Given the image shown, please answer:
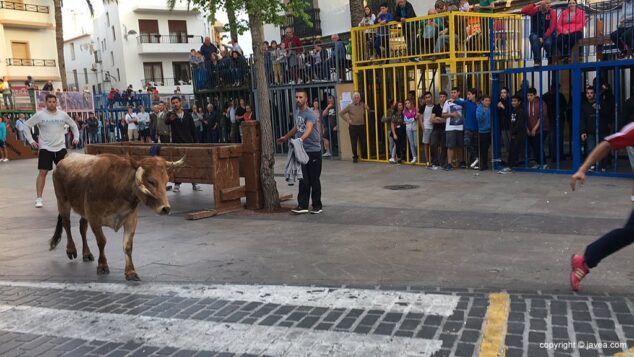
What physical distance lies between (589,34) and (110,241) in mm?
10321

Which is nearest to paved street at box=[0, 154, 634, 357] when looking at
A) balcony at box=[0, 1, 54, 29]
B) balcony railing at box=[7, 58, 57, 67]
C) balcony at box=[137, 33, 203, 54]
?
balcony railing at box=[7, 58, 57, 67]

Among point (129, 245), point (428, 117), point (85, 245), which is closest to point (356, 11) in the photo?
point (428, 117)

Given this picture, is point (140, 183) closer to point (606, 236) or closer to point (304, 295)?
point (304, 295)

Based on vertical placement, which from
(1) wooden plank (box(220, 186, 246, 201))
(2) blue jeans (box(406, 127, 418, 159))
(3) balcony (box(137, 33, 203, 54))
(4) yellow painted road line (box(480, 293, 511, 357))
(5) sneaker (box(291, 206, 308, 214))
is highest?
(3) balcony (box(137, 33, 203, 54))

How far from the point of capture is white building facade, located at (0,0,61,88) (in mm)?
42844

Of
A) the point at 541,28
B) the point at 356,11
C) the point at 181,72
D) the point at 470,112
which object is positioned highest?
the point at 181,72

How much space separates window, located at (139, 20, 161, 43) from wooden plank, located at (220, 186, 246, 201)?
45569 mm

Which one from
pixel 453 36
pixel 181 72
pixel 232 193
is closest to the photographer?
pixel 232 193

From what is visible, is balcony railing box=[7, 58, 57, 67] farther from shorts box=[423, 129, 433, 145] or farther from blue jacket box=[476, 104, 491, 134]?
blue jacket box=[476, 104, 491, 134]

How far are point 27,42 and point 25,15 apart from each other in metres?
2.07

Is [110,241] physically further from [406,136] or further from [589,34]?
[589,34]

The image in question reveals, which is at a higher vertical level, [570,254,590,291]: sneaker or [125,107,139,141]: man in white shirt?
[125,107,139,141]: man in white shirt

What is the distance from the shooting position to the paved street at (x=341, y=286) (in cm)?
448

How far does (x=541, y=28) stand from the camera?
1309 cm
